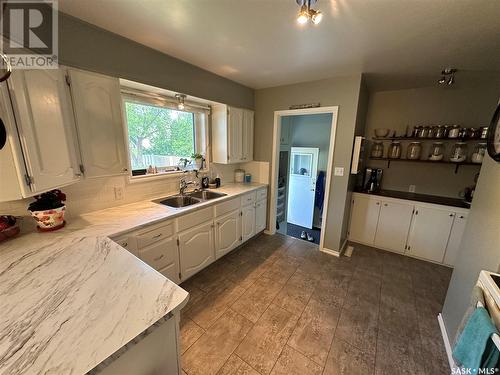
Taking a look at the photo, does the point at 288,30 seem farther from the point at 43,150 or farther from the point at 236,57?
the point at 43,150

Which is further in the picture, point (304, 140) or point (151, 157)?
point (304, 140)

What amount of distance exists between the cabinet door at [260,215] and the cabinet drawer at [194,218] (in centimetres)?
104

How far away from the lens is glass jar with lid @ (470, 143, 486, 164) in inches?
98.1

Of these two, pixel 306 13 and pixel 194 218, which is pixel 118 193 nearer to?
pixel 194 218

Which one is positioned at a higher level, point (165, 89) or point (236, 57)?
point (236, 57)

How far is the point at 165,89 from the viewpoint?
2.03 meters

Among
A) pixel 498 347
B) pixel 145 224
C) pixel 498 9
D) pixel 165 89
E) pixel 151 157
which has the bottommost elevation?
pixel 498 347

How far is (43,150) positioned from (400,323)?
305cm

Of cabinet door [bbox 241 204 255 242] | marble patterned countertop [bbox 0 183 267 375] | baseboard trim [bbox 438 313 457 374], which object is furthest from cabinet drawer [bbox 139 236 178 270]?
baseboard trim [bbox 438 313 457 374]

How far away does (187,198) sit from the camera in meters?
2.47

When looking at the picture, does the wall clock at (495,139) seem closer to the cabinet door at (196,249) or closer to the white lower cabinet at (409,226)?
the white lower cabinet at (409,226)

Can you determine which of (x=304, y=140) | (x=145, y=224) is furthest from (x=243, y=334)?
(x=304, y=140)

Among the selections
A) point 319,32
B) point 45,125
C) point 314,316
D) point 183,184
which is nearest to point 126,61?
point 45,125

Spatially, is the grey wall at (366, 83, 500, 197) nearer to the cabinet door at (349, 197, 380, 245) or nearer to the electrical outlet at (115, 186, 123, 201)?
the cabinet door at (349, 197, 380, 245)
